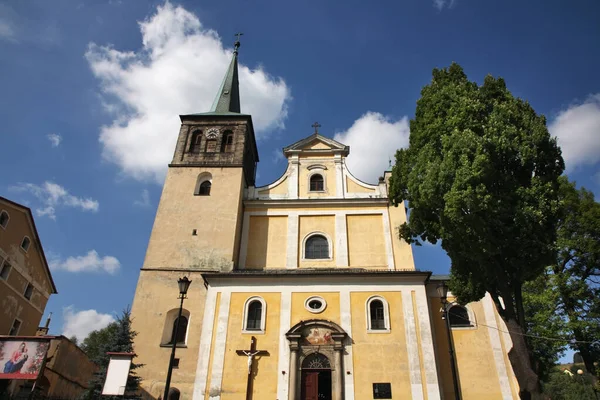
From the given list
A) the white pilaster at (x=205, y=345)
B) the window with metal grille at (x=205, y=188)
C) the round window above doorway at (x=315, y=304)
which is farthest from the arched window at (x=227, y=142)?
the round window above doorway at (x=315, y=304)

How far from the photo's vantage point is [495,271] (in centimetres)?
1348

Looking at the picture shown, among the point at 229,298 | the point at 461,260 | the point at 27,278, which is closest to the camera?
the point at 461,260

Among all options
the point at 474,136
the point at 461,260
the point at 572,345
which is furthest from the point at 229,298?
the point at 572,345

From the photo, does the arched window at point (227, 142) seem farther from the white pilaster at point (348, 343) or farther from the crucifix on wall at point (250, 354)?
the crucifix on wall at point (250, 354)

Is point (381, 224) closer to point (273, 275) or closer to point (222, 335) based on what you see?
point (273, 275)

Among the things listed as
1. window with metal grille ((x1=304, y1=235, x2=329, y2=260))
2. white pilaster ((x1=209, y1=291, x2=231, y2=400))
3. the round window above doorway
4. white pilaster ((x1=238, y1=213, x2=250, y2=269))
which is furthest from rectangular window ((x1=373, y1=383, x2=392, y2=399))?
white pilaster ((x1=238, y1=213, x2=250, y2=269))

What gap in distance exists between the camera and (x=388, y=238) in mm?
21594

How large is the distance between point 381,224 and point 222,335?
9826 millimetres

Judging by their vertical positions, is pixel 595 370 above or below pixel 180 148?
below

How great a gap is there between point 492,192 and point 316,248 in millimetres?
10690

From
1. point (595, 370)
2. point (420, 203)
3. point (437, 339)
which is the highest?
point (420, 203)

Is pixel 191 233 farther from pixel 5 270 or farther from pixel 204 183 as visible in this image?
pixel 5 270

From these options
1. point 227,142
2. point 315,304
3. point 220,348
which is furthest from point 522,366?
point 227,142

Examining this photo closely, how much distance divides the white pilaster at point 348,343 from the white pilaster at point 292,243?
3.45 metres
